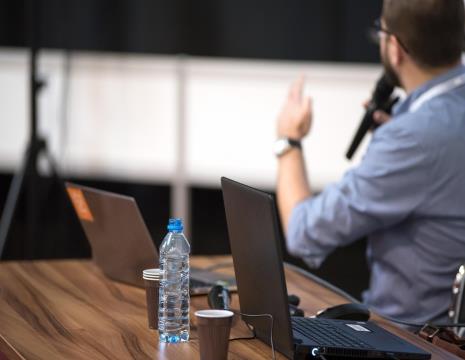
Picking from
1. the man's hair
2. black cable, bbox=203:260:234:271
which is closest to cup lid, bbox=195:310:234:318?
black cable, bbox=203:260:234:271

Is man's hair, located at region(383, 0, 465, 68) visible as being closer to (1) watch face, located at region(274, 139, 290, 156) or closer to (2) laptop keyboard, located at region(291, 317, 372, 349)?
(1) watch face, located at region(274, 139, 290, 156)

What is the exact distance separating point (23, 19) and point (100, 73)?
52 cm

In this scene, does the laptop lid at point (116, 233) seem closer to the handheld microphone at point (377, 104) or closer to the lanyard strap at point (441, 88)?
the lanyard strap at point (441, 88)

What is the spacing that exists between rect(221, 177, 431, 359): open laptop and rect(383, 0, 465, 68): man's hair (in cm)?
95

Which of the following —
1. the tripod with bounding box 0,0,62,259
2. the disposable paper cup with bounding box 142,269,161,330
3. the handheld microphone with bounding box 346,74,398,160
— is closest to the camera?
the disposable paper cup with bounding box 142,269,161,330

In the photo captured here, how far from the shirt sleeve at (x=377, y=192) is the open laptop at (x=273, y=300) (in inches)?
23.2

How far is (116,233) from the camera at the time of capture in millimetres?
2168

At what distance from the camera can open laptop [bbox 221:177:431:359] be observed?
4.84 ft

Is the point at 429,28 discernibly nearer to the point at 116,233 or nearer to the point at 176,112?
the point at 116,233

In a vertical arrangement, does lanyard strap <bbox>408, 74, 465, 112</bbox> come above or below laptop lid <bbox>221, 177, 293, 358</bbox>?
above

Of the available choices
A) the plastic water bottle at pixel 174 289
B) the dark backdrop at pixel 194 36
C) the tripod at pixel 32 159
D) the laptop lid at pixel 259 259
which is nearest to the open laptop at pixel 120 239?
the plastic water bottle at pixel 174 289

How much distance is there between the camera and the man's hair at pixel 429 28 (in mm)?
2357

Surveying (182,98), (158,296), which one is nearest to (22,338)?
(158,296)

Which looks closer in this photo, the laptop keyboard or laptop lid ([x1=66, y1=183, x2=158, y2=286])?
the laptop keyboard
